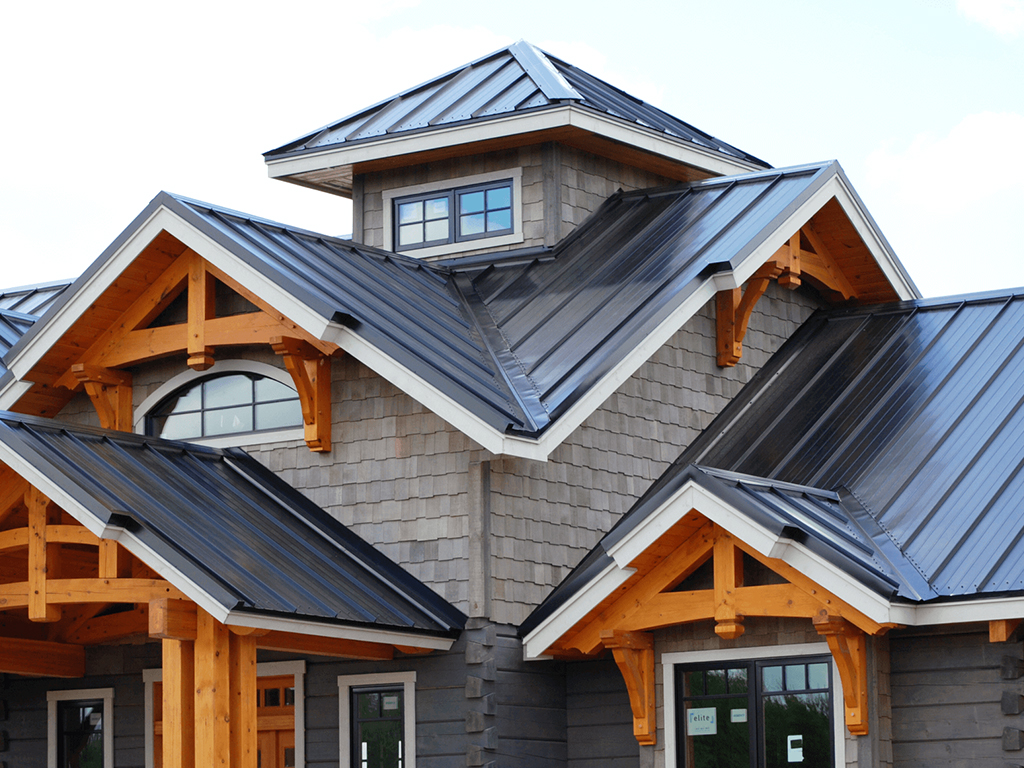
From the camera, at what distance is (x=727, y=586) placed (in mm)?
12711

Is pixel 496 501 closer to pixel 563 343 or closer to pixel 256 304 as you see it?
pixel 563 343

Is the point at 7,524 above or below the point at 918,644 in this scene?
above

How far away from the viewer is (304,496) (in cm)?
1532

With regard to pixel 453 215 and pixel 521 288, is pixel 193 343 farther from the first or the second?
pixel 453 215

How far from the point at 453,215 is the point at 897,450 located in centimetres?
612

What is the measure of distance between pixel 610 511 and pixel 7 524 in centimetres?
555

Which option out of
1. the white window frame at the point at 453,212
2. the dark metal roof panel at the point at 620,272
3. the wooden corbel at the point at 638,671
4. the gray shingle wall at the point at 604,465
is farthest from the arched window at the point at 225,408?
the wooden corbel at the point at 638,671

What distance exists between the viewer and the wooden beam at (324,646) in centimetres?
1305

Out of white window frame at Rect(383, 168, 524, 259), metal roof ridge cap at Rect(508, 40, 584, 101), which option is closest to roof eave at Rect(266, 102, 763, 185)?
metal roof ridge cap at Rect(508, 40, 584, 101)

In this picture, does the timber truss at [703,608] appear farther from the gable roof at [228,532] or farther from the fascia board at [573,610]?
the gable roof at [228,532]

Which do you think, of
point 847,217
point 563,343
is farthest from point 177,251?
point 847,217

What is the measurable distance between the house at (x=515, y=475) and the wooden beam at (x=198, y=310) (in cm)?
4

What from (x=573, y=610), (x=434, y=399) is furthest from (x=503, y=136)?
(x=573, y=610)

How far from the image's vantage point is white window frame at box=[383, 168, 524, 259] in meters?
17.9
